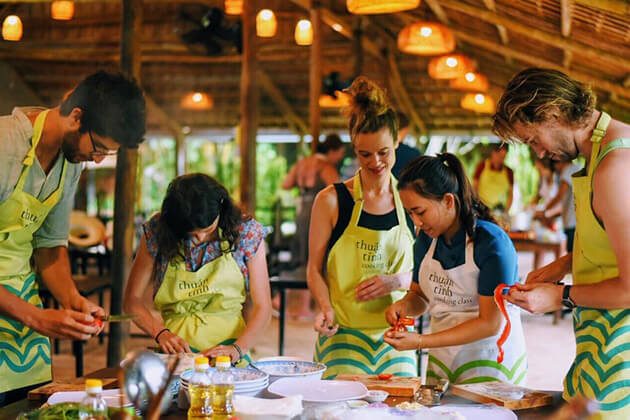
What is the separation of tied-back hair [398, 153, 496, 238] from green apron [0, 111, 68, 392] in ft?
4.11

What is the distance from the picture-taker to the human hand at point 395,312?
329cm

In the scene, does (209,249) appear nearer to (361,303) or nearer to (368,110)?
(361,303)

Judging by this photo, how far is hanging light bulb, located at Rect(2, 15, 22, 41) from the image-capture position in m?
7.89

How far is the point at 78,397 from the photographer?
8.54 feet

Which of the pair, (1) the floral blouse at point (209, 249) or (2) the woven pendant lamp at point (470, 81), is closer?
(1) the floral blouse at point (209, 249)

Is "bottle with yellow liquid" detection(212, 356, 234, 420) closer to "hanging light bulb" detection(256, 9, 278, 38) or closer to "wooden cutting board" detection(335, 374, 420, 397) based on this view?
"wooden cutting board" detection(335, 374, 420, 397)

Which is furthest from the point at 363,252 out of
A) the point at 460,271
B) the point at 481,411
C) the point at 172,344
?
the point at 481,411

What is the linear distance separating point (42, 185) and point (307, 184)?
625cm

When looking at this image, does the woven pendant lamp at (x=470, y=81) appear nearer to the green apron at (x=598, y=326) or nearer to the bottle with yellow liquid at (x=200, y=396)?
the green apron at (x=598, y=326)

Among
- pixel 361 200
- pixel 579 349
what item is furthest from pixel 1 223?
pixel 579 349

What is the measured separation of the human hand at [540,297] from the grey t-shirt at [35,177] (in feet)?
5.43

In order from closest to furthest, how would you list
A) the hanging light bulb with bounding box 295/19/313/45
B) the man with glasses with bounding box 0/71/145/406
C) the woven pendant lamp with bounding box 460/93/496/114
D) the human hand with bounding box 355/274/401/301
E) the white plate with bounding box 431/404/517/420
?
the white plate with bounding box 431/404/517/420, the man with glasses with bounding box 0/71/145/406, the human hand with bounding box 355/274/401/301, the hanging light bulb with bounding box 295/19/313/45, the woven pendant lamp with bounding box 460/93/496/114

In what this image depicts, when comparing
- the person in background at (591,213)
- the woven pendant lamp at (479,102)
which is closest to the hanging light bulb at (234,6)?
the woven pendant lamp at (479,102)

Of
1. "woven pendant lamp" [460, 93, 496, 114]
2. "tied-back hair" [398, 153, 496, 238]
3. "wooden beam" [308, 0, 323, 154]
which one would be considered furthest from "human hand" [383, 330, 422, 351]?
"woven pendant lamp" [460, 93, 496, 114]
